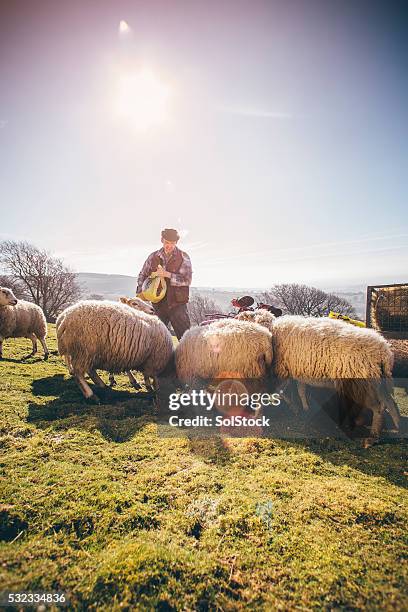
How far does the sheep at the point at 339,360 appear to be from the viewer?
3.35 m

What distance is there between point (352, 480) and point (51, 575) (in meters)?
2.25

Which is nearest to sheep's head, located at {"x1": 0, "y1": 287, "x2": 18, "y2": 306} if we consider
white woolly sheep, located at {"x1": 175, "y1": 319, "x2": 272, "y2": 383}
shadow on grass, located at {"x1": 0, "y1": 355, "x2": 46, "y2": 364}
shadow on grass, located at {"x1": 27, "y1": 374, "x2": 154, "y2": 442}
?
shadow on grass, located at {"x1": 0, "y1": 355, "x2": 46, "y2": 364}

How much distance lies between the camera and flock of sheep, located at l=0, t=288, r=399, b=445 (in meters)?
3.41

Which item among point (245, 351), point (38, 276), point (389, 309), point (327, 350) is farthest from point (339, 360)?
point (38, 276)

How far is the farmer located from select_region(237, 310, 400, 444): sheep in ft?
8.34

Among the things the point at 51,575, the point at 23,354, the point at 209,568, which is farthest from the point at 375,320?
the point at 23,354

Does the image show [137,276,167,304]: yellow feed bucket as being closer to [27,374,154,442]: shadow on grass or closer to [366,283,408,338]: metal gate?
[27,374,154,442]: shadow on grass

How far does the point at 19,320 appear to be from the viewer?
7.91m

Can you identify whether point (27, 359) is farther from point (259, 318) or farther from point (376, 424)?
point (376, 424)

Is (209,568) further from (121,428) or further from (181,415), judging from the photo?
(181,415)

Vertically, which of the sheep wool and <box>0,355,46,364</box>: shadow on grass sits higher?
the sheep wool

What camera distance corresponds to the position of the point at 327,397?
4.25 m

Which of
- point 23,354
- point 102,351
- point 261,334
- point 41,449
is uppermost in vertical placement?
point 261,334

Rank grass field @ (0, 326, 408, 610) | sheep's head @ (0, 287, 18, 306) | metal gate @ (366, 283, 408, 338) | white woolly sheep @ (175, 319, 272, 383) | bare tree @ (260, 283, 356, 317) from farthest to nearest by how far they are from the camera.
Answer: bare tree @ (260, 283, 356, 317) < sheep's head @ (0, 287, 18, 306) < metal gate @ (366, 283, 408, 338) < white woolly sheep @ (175, 319, 272, 383) < grass field @ (0, 326, 408, 610)
